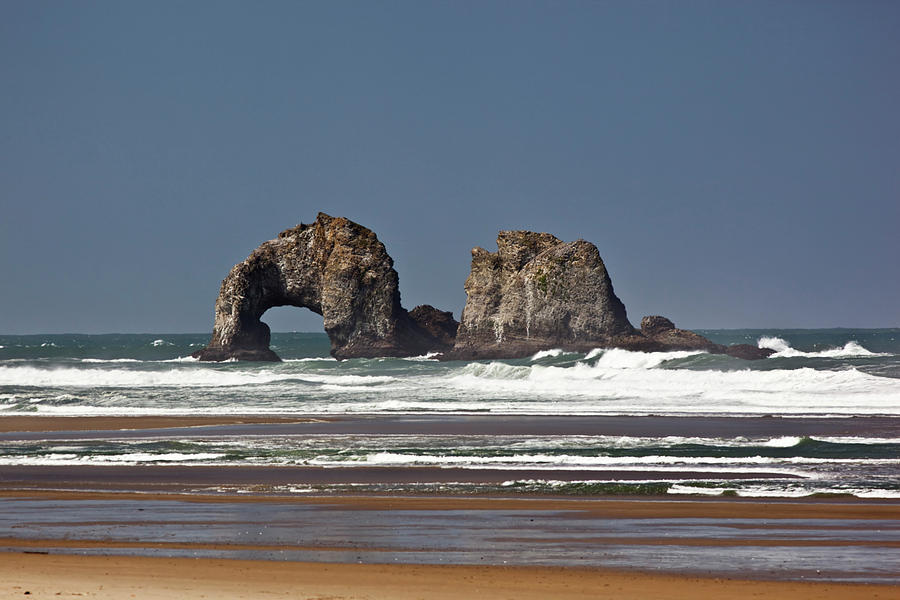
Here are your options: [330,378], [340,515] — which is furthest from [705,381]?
[340,515]

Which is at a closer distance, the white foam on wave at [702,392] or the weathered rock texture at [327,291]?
the white foam on wave at [702,392]

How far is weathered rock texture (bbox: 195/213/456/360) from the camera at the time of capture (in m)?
71.1

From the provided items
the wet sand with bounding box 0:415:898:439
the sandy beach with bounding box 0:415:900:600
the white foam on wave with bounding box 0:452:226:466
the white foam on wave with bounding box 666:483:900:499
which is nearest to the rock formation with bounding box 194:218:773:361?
the wet sand with bounding box 0:415:898:439

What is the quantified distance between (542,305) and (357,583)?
61.1m

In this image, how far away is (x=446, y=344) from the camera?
255 feet

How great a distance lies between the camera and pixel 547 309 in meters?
68.4

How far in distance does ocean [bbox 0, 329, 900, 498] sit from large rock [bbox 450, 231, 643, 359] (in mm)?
18534

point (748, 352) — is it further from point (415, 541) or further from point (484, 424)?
point (415, 541)

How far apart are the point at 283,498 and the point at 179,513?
164 cm

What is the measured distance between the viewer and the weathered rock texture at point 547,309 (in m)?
67.3

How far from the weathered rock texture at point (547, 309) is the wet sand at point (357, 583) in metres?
56.4

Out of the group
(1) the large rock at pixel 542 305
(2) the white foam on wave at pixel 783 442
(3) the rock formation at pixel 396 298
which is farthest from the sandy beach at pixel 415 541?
(3) the rock formation at pixel 396 298

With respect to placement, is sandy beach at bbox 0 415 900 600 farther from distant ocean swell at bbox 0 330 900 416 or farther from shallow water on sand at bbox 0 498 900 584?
distant ocean swell at bbox 0 330 900 416

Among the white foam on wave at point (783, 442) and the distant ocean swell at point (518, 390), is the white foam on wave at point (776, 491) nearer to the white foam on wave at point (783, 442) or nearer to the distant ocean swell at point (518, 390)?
the white foam on wave at point (783, 442)
